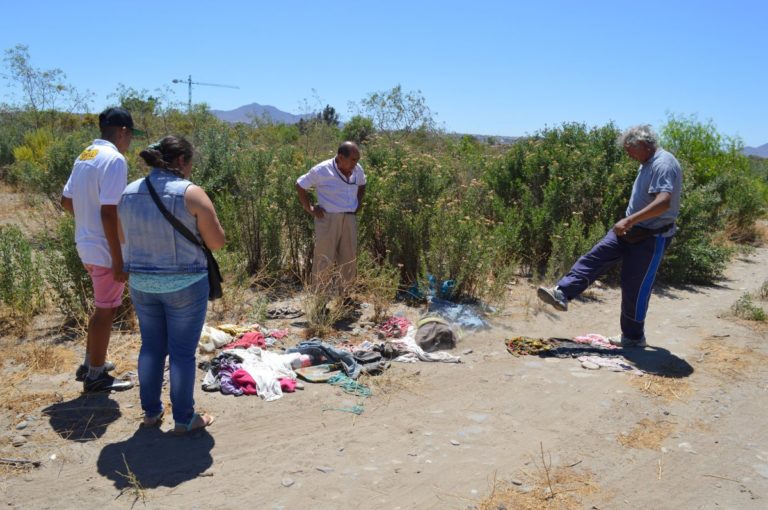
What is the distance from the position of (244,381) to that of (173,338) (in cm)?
103

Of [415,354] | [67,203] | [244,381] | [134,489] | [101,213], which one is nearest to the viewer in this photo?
[134,489]

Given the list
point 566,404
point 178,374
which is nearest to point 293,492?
point 178,374

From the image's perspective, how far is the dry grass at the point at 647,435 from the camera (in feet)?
12.7

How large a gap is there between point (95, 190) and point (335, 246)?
2758 mm

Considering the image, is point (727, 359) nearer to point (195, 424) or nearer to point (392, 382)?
point (392, 382)

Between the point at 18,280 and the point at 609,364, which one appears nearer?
the point at 609,364

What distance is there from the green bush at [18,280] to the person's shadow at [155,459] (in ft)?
8.46

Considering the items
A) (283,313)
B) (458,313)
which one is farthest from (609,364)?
(283,313)

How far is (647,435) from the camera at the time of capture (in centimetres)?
400

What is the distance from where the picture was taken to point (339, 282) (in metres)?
6.16

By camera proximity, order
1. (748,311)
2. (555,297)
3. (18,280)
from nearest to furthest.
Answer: (555,297) → (18,280) → (748,311)

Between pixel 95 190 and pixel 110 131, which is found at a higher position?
pixel 110 131

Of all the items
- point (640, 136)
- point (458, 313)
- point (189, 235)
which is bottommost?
point (458, 313)

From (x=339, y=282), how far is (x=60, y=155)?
6.33m
